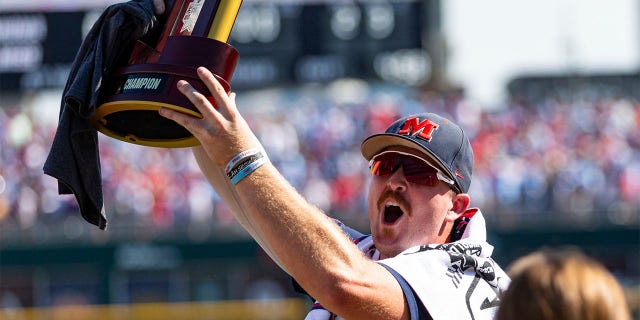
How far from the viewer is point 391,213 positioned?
3281mm

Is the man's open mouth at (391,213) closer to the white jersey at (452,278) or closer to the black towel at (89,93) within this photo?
the white jersey at (452,278)

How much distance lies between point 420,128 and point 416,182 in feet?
0.51

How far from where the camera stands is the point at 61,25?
15.4m

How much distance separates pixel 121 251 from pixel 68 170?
13568 mm

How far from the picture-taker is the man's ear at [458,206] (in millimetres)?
3277

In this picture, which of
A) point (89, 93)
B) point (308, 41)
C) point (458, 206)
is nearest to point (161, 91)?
point (89, 93)

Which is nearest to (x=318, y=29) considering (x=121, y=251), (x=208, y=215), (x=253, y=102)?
(x=208, y=215)

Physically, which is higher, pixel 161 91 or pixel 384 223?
pixel 161 91

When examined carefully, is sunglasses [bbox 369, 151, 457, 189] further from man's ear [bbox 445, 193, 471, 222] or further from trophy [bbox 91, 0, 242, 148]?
trophy [bbox 91, 0, 242, 148]

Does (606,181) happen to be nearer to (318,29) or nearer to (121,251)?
(318,29)

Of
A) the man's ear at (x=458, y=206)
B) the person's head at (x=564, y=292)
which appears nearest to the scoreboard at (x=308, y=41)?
the man's ear at (x=458, y=206)

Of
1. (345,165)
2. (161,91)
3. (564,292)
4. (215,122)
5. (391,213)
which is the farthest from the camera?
(345,165)

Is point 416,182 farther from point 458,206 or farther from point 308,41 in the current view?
point 308,41

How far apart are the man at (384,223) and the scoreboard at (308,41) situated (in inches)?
489
